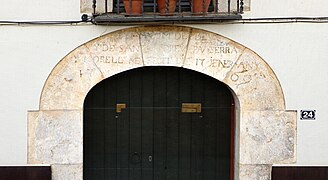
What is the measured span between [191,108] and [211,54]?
0.97 meters

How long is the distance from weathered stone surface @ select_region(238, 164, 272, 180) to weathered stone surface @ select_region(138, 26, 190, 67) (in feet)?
5.55

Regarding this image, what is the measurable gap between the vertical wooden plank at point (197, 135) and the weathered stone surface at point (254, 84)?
607 millimetres

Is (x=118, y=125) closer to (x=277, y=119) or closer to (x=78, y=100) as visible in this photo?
→ (x=78, y=100)

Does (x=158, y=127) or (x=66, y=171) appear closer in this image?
(x=66, y=171)

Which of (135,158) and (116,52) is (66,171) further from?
(116,52)

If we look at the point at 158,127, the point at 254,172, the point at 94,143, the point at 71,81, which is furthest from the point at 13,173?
the point at 254,172

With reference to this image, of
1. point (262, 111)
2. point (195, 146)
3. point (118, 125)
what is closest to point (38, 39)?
point (118, 125)

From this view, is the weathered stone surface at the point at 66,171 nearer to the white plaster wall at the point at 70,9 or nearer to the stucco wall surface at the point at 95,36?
the stucco wall surface at the point at 95,36

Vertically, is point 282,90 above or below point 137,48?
below

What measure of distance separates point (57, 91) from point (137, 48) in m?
1.23

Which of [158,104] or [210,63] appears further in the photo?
[158,104]

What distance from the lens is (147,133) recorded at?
24.5 feet

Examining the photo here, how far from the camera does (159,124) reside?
746 cm

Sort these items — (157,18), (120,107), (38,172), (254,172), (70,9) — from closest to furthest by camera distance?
(157,18), (70,9), (38,172), (254,172), (120,107)
